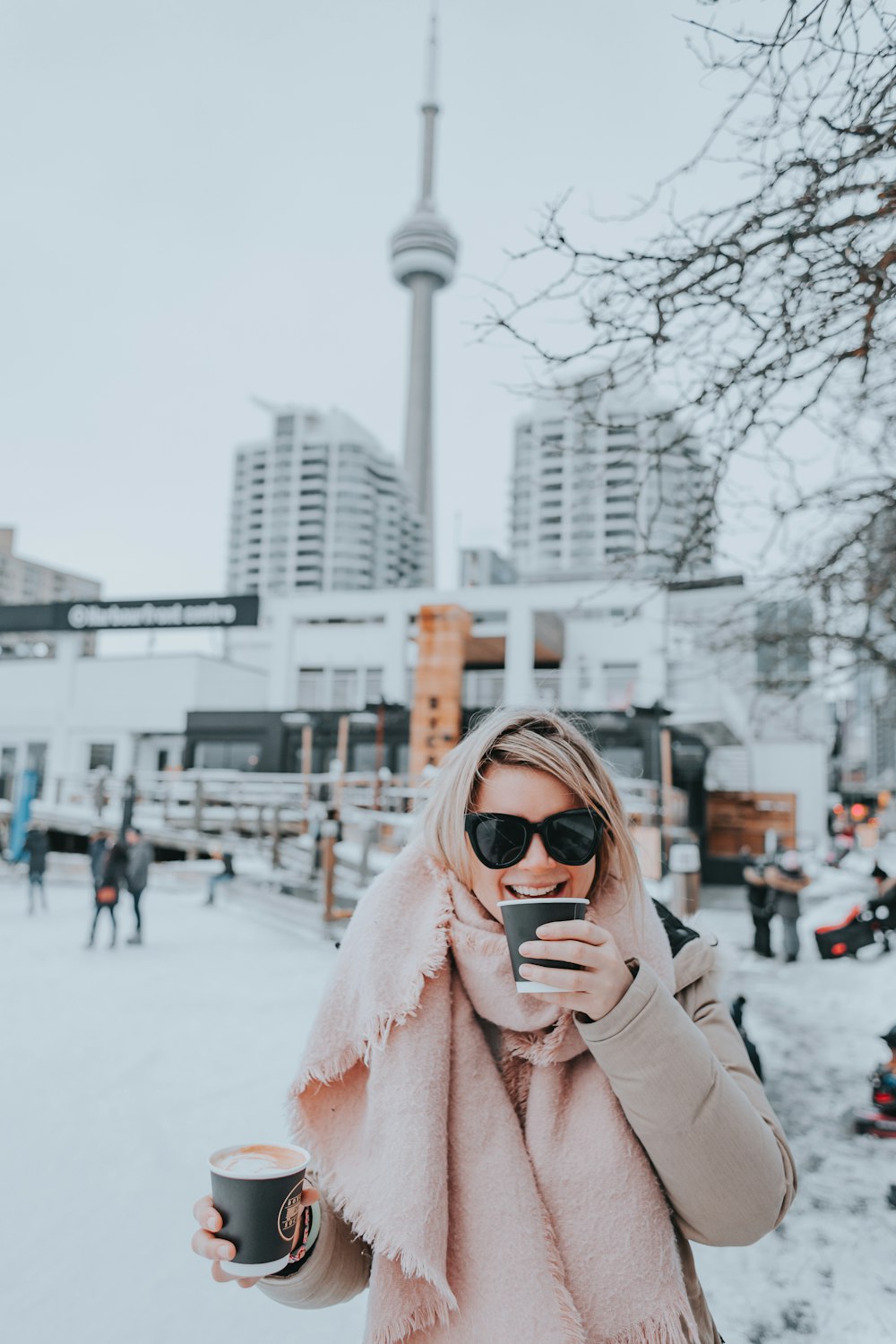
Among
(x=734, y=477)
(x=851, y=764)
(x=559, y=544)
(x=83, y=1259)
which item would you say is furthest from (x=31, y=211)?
(x=851, y=764)

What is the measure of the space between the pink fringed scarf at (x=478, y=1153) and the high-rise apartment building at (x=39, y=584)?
11326cm

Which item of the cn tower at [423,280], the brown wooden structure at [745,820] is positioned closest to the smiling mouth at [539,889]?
the brown wooden structure at [745,820]

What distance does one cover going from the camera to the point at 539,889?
1.28 m

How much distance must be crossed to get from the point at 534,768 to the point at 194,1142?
155 inches

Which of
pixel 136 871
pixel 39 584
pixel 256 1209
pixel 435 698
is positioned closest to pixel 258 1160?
pixel 256 1209

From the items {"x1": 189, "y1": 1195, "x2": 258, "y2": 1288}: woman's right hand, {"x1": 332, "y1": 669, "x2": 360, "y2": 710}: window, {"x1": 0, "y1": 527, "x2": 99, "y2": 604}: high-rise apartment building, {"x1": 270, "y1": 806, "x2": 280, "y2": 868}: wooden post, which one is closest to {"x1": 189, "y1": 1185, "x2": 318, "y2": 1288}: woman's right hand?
{"x1": 189, "y1": 1195, "x2": 258, "y2": 1288}: woman's right hand

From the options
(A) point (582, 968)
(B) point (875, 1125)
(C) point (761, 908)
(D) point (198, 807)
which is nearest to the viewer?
(A) point (582, 968)

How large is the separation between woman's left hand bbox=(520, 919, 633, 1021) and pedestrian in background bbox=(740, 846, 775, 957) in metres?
10.5

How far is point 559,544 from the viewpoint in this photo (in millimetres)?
99500

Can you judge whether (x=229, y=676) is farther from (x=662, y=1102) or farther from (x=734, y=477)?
(x=662, y=1102)

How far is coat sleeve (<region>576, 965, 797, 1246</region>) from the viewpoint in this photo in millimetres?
1099

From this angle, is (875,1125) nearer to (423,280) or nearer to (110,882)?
(110,882)

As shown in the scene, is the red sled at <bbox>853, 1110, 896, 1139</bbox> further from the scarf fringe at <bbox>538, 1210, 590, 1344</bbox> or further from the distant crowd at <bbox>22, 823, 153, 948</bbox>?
the distant crowd at <bbox>22, 823, 153, 948</bbox>

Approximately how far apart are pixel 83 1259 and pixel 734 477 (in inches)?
164
